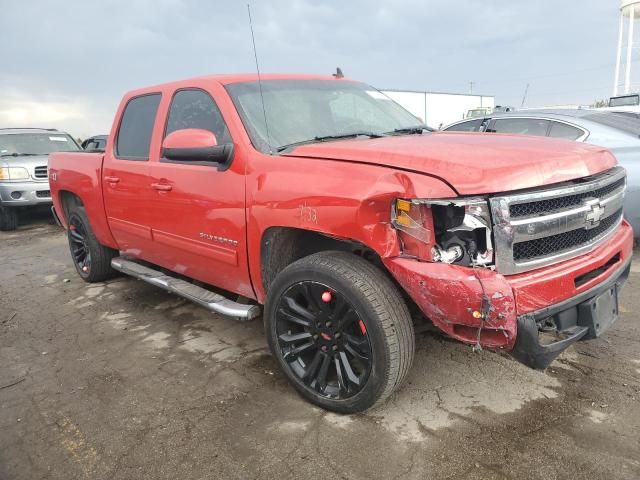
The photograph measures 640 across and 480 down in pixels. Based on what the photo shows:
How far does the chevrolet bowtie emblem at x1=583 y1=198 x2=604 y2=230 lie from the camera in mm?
2424

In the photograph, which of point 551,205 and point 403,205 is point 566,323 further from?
point 403,205

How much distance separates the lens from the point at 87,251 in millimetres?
5234

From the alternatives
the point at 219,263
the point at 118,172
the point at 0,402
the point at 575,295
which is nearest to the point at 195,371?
the point at 219,263

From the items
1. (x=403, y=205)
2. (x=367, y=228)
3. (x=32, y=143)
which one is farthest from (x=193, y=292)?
(x=32, y=143)

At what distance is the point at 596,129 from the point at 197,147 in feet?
13.9

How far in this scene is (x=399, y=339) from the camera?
2.37 meters

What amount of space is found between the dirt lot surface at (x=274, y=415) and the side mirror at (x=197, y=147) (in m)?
1.36

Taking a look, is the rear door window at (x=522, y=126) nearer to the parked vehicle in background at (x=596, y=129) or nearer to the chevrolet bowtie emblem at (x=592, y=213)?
the parked vehicle in background at (x=596, y=129)

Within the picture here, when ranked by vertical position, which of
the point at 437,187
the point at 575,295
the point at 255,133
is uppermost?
the point at 255,133

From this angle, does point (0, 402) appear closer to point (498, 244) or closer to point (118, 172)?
point (118, 172)

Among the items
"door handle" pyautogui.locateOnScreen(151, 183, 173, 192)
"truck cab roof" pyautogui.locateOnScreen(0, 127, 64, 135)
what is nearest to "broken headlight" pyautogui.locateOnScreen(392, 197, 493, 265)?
"door handle" pyautogui.locateOnScreen(151, 183, 173, 192)

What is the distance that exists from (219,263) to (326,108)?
1295 mm

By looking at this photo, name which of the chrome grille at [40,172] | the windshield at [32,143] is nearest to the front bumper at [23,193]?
the chrome grille at [40,172]

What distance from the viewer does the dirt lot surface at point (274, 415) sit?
2.27 meters
